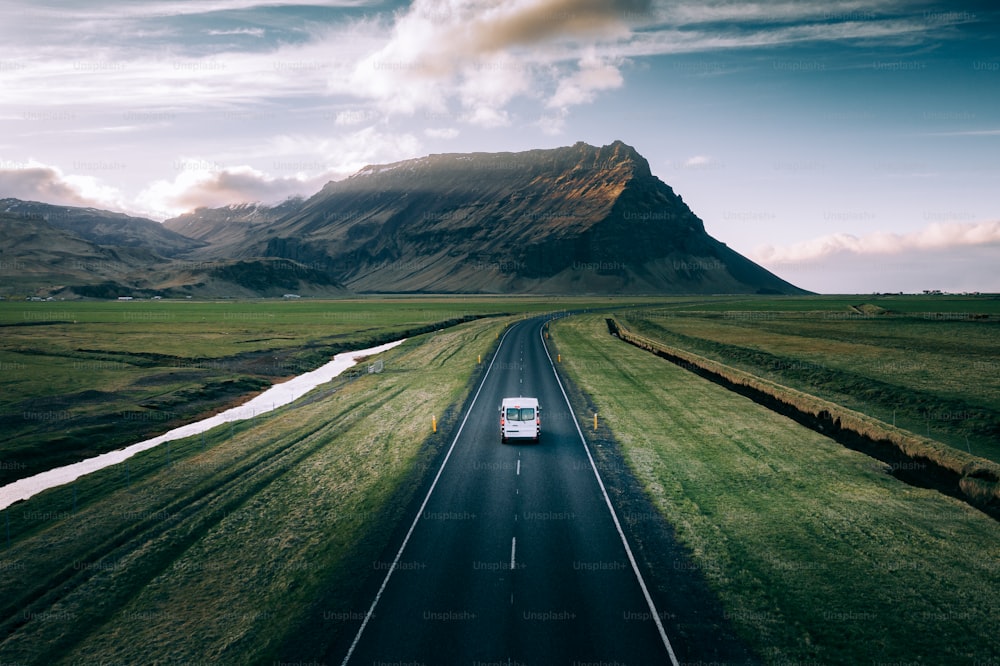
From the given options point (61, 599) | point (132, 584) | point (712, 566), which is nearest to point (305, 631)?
point (132, 584)

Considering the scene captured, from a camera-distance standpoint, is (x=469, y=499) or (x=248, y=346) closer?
(x=469, y=499)

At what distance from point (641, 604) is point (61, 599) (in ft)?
57.4

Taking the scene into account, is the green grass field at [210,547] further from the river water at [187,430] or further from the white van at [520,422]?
the white van at [520,422]

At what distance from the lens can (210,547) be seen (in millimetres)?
19469

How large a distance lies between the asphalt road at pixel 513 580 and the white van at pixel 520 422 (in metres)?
2.35

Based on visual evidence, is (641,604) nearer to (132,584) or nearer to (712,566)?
(712,566)

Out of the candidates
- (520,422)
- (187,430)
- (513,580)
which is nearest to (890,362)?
(520,422)

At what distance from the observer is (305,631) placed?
14.6 m

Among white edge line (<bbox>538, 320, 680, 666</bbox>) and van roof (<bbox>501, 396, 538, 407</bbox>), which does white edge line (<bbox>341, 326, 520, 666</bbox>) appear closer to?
van roof (<bbox>501, 396, 538, 407</bbox>)

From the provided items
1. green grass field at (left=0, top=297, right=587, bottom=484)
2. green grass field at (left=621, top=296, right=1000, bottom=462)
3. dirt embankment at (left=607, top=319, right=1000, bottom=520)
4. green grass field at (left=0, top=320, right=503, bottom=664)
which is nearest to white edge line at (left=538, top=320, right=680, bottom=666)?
green grass field at (left=0, top=320, right=503, bottom=664)

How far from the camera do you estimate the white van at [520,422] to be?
1204 inches

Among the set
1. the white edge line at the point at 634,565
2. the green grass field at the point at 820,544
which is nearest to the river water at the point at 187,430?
the white edge line at the point at 634,565

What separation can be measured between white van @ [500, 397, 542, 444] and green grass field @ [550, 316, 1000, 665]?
5118 mm

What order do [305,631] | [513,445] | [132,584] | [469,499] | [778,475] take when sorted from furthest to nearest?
1. [513,445]
2. [778,475]
3. [469,499]
4. [132,584]
5. [305,631]
